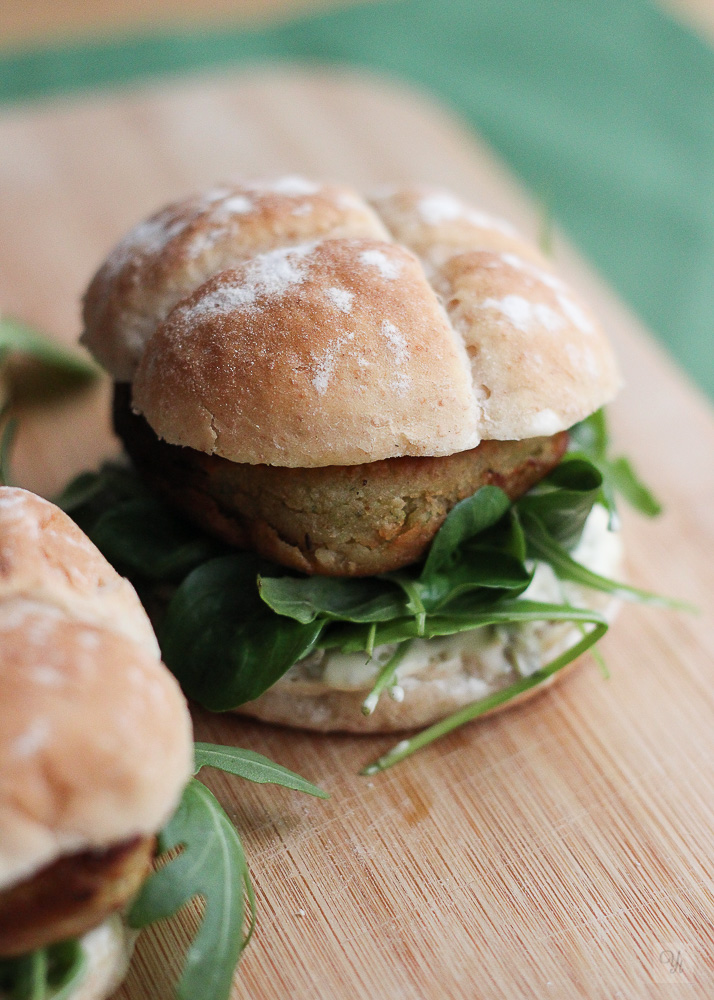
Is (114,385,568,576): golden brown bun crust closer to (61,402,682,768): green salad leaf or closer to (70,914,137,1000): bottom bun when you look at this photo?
(61,402,682,768): green salad leaf

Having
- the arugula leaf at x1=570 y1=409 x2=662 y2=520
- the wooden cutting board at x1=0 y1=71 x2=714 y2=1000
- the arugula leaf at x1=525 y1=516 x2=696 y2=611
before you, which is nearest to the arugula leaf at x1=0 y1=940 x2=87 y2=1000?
the wooden cutting board at x1=0 y1=71 x2=714 y2=1000

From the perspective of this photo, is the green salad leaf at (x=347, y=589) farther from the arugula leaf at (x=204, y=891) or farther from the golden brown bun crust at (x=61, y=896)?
the golden brown bun crust at (x=61, y=896)

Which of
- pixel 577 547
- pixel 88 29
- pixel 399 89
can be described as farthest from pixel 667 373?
pixel 88 29

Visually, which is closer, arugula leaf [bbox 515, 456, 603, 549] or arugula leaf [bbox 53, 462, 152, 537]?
arugula leaf [bbox 515, 456, 603, 549]

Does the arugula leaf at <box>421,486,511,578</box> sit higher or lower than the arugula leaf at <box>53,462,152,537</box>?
higher

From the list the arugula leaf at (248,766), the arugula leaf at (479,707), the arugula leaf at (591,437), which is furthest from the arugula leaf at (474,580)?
the arugula leaf at (591,437)
